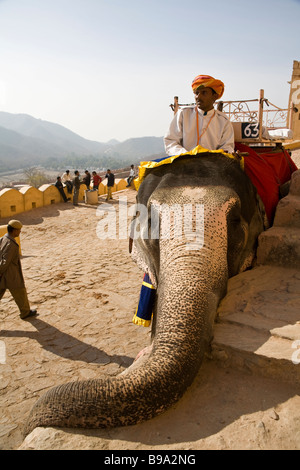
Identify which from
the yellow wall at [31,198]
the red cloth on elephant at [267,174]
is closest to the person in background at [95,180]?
the yellow wall at [31,198]

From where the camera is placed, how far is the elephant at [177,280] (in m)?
1.82

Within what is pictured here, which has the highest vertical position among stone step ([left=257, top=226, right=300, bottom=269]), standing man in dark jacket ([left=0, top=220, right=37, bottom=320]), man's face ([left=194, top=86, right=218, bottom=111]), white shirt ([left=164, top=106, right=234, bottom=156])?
man's face ([left=194, top=86, right=218, bottom=111])

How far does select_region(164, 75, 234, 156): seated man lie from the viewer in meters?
4.22

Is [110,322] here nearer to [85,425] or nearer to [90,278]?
[90,278]

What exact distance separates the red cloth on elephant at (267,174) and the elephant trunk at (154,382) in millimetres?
2205

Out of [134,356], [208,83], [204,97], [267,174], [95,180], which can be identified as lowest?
[134,356]

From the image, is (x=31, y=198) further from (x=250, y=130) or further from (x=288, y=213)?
(x=288, y=213)

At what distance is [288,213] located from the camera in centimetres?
391

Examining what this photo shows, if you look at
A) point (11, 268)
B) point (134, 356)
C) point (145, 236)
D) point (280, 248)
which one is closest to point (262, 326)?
point (280, 248)

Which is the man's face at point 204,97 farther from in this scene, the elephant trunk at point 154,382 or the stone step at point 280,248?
the elephant trunk at point 154,382

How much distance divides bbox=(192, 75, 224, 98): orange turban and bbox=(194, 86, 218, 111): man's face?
0.06 meters

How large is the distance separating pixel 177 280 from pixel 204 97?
8.94ft

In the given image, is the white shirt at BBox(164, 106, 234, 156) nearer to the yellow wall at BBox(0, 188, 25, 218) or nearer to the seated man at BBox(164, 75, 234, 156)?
the seated man at BBox(164, 75, 234, 156)

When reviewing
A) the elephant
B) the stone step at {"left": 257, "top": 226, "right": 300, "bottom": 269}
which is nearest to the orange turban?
the elephant
